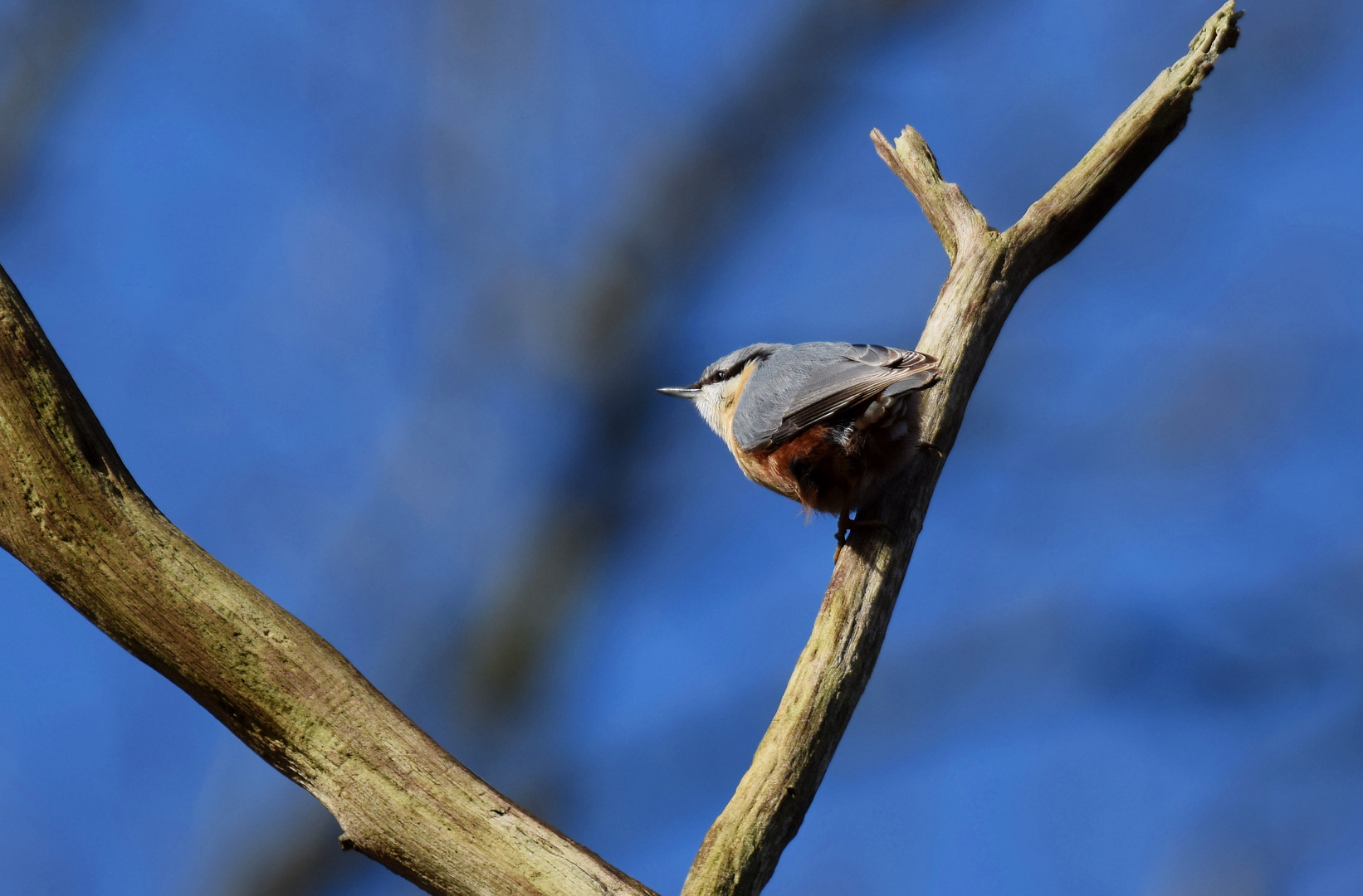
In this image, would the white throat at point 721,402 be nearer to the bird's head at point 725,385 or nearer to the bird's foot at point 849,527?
the bird's head at point 725,385

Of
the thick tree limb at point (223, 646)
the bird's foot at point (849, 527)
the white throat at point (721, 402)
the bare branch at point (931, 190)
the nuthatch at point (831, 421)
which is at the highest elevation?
the bare branch at point (931, 190)

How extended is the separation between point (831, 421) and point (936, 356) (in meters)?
0.35

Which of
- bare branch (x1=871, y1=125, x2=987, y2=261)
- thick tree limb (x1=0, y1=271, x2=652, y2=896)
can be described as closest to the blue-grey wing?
bare branch (x1=871, y1=125, x2=987, y2=261)

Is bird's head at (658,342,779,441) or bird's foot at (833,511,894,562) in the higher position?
bird's head at (658,342,779,441)

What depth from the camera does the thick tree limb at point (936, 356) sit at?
2.21 metres

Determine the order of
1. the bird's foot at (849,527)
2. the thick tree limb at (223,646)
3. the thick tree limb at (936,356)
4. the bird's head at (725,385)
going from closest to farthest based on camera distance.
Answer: the thick tree limb at (223,646)
the thick tree limb at (936,356)
the bird's foot at (849,527)
the bird's head at (725,385)

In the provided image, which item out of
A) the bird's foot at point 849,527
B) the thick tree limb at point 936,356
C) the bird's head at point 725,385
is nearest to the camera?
the thick tree limb at point 936,356

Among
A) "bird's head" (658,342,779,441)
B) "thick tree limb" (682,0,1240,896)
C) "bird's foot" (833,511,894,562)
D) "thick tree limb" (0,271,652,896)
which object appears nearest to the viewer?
"thick tree limb" (0,271,652,896)

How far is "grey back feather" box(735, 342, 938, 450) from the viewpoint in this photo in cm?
274

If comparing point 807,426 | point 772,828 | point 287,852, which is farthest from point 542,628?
point 772,828

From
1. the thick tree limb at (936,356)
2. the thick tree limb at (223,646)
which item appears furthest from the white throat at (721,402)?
the thick tree limb at (223,646)

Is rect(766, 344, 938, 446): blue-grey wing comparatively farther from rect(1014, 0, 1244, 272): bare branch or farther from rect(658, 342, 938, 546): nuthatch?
rect(1014, 0, 1244, 272): bare branch

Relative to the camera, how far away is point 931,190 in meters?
3.26

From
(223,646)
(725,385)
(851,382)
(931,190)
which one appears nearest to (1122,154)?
(931,190)
